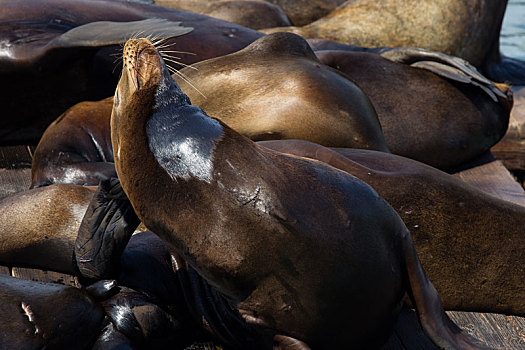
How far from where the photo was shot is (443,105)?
4363 mm

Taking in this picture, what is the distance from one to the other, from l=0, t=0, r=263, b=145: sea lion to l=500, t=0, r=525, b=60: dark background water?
8.26m

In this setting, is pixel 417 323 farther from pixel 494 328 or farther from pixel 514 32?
pixel 514 32

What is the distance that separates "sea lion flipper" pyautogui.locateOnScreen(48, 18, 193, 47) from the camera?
3891mm

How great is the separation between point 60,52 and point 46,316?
2.15 meters

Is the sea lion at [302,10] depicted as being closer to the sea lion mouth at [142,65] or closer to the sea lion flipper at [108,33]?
the sea lion flipper at [108,33]

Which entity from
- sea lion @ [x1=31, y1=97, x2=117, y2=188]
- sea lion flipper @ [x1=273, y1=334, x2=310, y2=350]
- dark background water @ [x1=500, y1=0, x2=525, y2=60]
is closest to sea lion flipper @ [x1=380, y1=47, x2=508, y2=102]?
sea lion @ [x1=31, y1=97, x2=117, y2=188]

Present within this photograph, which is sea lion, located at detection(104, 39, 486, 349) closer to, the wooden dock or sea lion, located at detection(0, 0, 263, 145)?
the wooden dock

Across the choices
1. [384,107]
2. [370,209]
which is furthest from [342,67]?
[370,209]

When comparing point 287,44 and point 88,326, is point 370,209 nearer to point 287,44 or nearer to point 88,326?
point 88,326

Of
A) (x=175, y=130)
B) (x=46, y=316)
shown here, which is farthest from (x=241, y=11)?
(x=46, y=316)

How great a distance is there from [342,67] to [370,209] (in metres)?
2.31

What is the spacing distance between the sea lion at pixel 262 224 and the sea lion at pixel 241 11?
4.02 m

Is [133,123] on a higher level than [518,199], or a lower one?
higher

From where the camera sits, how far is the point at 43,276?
9.36 ft
